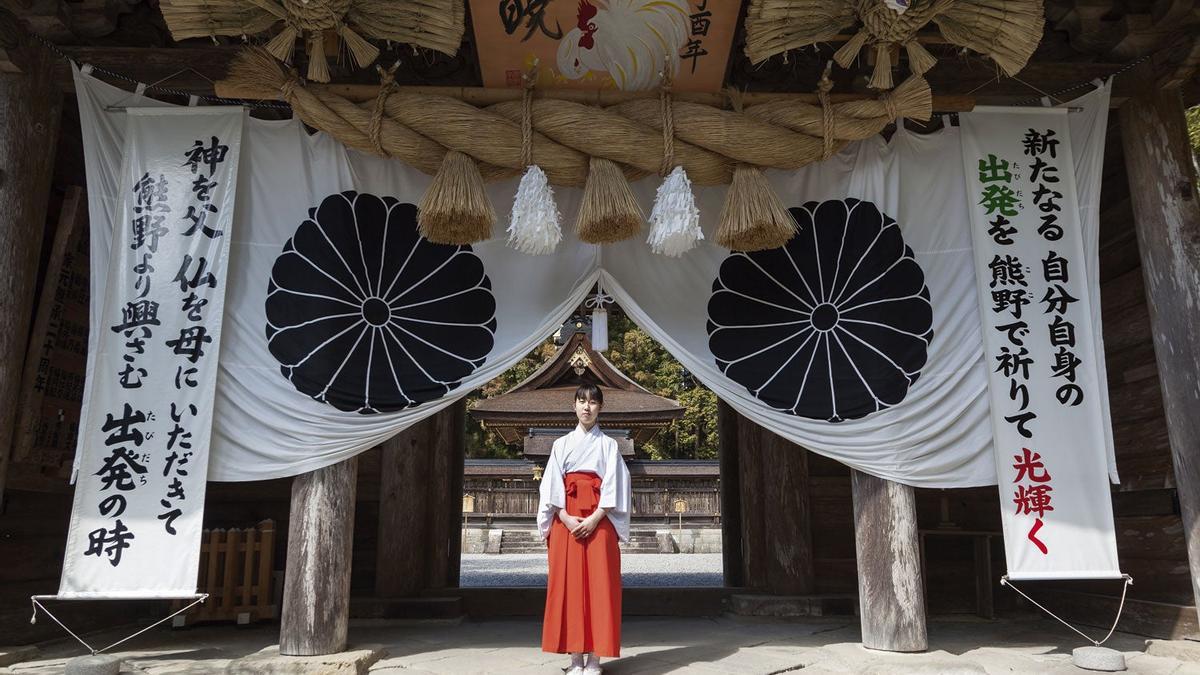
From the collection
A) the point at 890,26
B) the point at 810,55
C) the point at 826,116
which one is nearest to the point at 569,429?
the point at 810,55

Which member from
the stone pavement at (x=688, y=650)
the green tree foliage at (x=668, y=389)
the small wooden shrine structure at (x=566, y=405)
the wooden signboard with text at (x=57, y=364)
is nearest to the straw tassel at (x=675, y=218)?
the stone pavement at (x=688, y=650)

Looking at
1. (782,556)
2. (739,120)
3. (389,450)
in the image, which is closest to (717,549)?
(782,556)

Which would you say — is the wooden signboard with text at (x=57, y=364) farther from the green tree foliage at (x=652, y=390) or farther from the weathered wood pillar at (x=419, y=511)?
the green tree foliage at (x=652, y=390)

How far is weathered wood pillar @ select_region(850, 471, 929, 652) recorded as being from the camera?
380 cm

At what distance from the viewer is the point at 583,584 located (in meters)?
3.64

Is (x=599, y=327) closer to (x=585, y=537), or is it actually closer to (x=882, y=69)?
(x=585, y=537)

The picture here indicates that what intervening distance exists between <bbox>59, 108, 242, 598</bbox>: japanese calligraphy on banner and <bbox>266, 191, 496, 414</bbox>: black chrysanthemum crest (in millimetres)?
394

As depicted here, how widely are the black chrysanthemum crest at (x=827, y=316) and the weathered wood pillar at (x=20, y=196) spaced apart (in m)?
3.74

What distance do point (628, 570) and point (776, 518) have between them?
16.3 ft

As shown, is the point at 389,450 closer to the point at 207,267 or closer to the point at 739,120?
the point at 207,267

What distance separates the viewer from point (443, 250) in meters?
4.29

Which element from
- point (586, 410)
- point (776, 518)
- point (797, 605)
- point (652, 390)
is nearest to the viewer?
point (586, 410)

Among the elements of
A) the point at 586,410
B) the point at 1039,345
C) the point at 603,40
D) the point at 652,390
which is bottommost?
the point at 586,410

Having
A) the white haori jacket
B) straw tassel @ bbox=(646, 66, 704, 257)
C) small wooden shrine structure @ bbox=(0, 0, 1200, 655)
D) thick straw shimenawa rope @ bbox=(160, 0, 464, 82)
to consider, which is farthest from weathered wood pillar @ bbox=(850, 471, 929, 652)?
thick straw shimenawa rope @ bbox=(160, 0, 464, 82)
